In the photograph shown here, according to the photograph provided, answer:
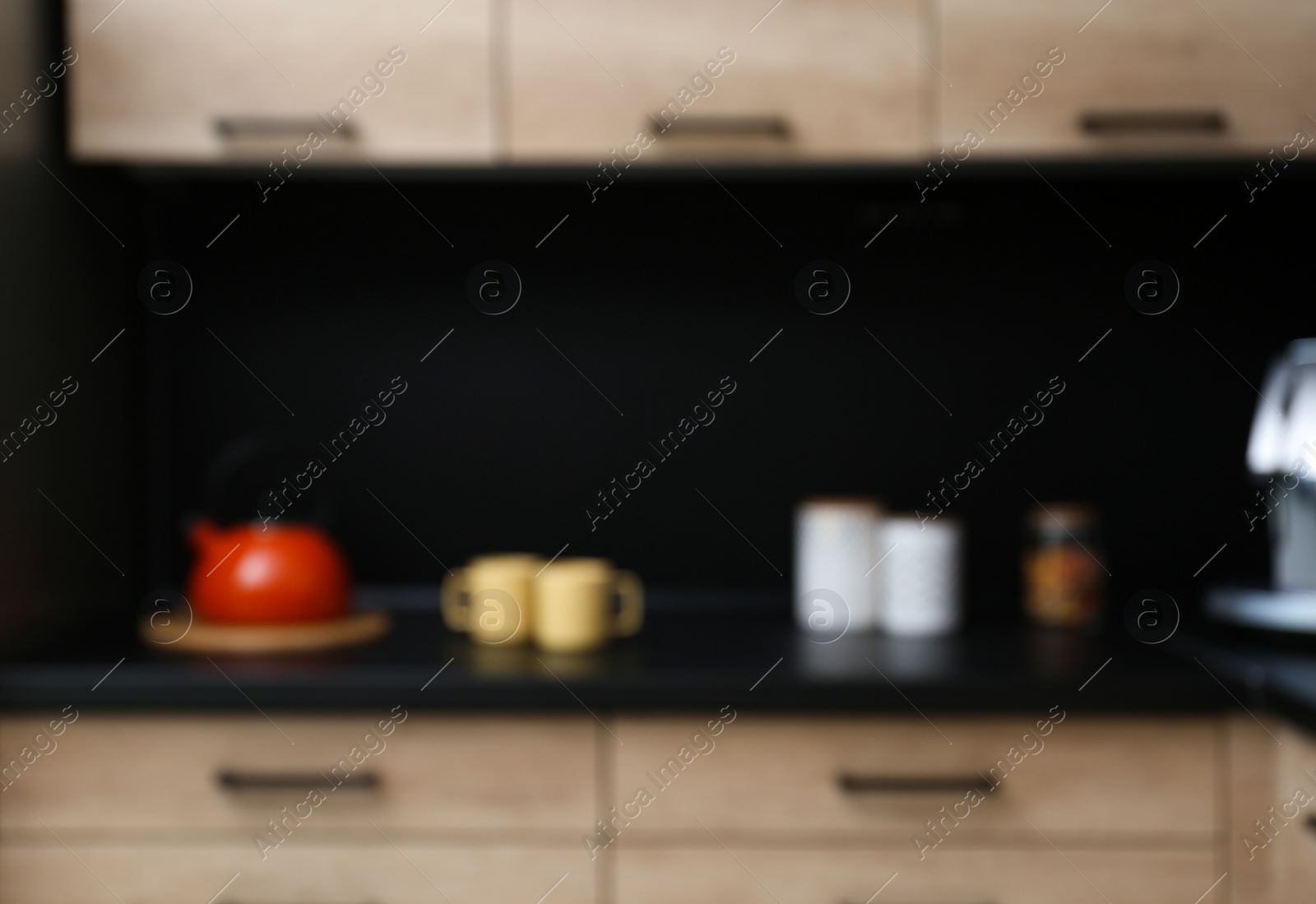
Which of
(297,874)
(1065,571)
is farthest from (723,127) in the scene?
(297,874)

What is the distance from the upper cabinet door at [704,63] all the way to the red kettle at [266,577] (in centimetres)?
64

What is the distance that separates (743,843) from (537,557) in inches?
25.2

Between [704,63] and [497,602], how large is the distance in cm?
75

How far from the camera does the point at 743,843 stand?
1.04 m

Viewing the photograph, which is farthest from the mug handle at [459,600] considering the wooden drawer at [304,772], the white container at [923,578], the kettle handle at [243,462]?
the white container at [923,578]

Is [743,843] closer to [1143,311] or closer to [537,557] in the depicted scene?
[537,557]

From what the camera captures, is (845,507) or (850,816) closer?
(850,816)

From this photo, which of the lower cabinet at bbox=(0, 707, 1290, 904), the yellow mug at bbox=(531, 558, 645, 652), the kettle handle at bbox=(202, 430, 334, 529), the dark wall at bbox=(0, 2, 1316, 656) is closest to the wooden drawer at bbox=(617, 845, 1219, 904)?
the lower cabinet at bbox=(0, 707, 1290, 904)

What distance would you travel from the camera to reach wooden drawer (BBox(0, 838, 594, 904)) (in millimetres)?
1041

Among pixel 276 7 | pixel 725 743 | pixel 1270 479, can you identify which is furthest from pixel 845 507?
pixel 276 7

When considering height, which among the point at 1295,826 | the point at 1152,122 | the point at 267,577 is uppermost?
the point at 1152,122

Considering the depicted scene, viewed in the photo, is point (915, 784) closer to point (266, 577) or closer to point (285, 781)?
point (285, 781)

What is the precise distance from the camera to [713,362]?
60.4 inches

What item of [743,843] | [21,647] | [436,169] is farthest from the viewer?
[436,169]
